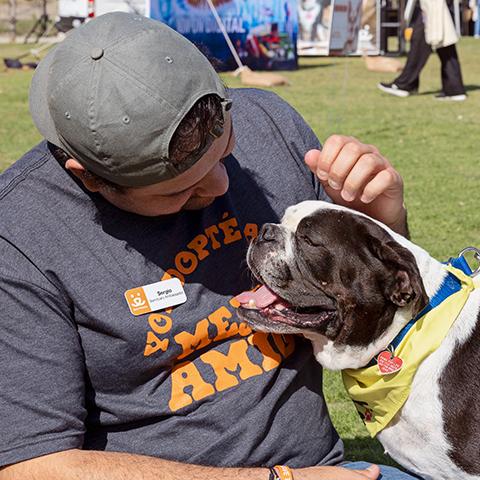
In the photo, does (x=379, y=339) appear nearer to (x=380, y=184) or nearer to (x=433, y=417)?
(x=433, y=417)

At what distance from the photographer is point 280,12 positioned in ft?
68.1

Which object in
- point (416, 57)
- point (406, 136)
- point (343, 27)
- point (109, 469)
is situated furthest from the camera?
point (416, 57)

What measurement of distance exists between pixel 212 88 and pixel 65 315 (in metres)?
0.79

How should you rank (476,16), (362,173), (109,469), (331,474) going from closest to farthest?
(109,469) < (331,474) < (362,173) < (476,16)

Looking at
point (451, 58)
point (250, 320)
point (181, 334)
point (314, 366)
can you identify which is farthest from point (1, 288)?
point (451, 58)

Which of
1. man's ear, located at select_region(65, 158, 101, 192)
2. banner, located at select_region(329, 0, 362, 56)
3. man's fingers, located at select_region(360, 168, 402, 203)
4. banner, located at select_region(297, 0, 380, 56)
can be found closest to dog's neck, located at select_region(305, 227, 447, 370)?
man's fingers, located at select_region(360, 168, 402, 203)

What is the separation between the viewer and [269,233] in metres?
3.18

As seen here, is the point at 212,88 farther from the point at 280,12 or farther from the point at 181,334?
the point at 280,12

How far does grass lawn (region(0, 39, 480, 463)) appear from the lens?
24.3 feet

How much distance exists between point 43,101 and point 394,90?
46.3ft

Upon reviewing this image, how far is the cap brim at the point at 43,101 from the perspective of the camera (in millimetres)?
2676

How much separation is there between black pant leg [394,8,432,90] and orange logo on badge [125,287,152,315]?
13706mm

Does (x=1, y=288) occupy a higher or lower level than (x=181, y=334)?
higher

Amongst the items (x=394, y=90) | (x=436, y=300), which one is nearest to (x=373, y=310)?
(x=436, y=300)
